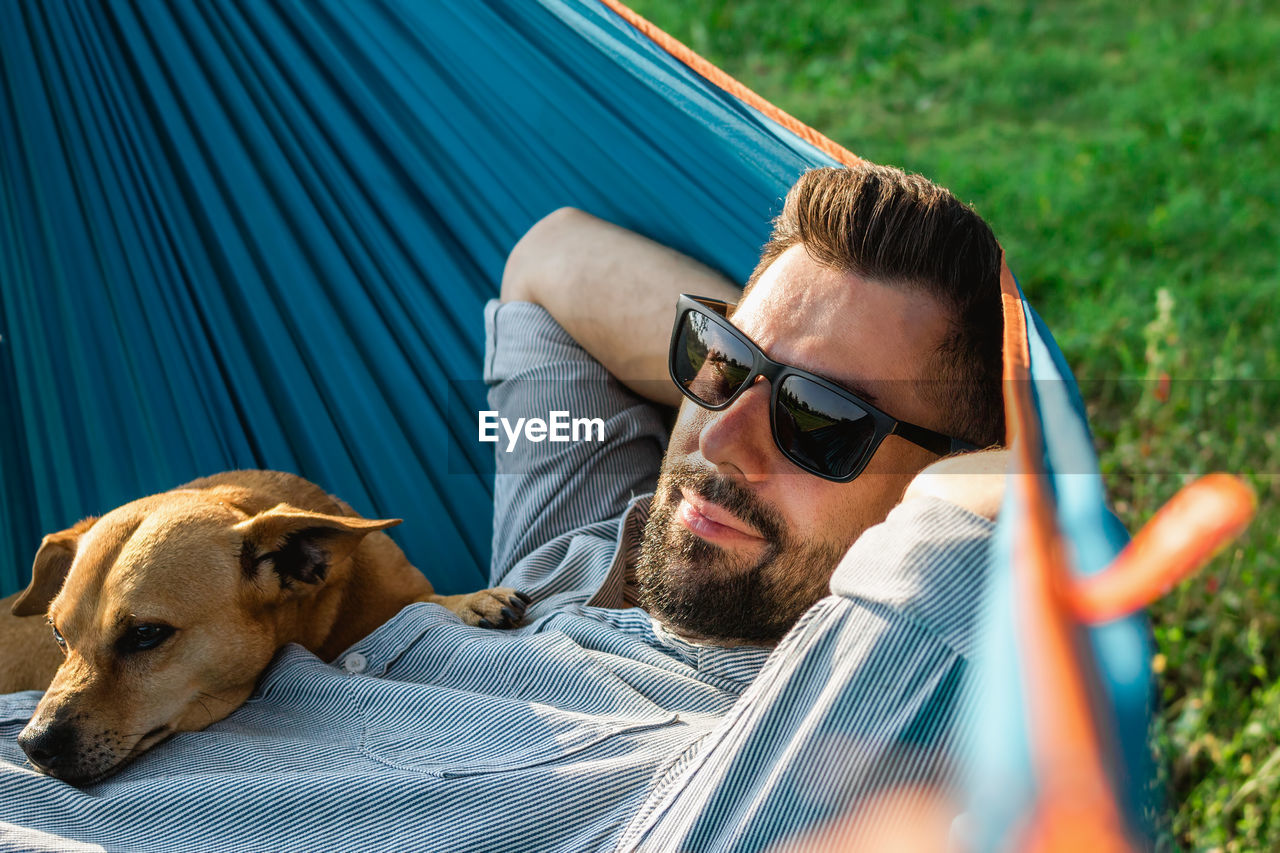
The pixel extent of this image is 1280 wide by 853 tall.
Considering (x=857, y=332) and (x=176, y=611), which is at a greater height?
(x=857, y=332)

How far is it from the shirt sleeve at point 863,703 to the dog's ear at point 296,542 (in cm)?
85

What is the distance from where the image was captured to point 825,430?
4.48 ft

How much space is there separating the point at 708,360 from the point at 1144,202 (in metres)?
3.18

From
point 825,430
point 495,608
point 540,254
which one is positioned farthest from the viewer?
point 540,254

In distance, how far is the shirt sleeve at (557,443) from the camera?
74.7 inches

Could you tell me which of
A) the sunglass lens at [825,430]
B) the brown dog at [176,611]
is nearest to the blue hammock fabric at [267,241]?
the brown dog at [176,611]

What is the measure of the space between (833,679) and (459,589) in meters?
1.33

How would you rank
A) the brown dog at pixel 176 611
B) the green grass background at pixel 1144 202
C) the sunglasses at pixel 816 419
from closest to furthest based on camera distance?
the sunglasses at pixel 816 419 < the brown dog at pixel 176 611 < the green grass background at pixel 1144 202

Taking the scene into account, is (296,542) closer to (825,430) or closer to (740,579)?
(740,579)

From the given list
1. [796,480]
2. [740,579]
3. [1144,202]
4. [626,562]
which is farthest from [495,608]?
[1144,202]

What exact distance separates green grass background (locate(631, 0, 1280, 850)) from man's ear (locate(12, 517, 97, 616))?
6.72 ft

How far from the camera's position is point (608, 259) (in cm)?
196

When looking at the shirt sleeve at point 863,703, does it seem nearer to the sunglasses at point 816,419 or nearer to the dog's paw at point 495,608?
the sunglasses at point 816,419

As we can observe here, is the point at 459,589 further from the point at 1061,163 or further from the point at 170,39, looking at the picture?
the point at 1061,163
